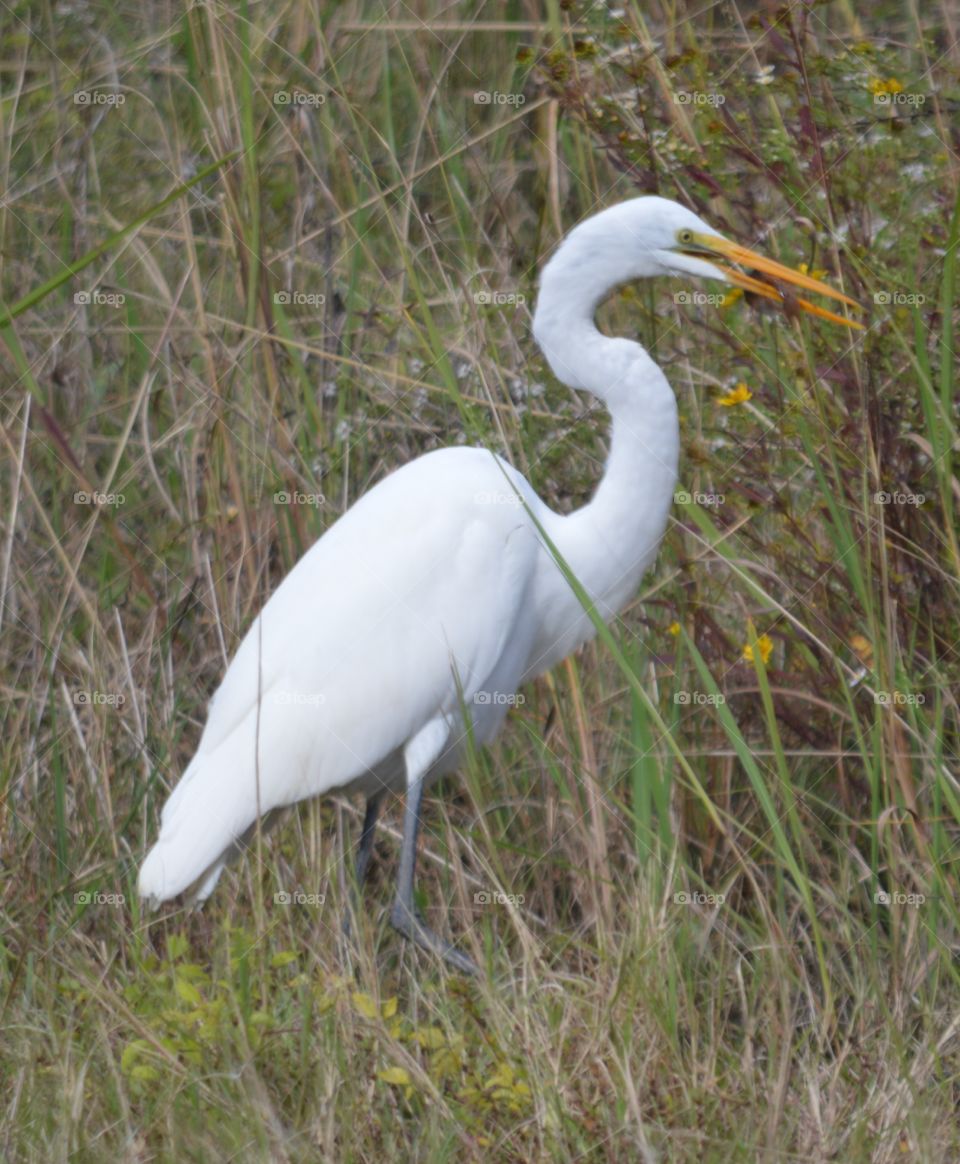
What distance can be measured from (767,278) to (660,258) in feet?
0.60

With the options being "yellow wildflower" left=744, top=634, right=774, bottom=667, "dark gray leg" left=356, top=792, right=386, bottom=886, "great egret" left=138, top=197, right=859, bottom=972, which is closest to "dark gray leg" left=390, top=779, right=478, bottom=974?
"great egret" left=138, top=197, right=859, bottom=972

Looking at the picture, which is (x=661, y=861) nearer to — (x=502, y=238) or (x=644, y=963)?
(x=644, y=963)

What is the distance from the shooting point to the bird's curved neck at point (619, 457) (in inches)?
104

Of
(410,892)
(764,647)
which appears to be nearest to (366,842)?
(410,892)

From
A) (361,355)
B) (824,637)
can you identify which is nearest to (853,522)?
(824,637)

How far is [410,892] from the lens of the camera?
2.71 m

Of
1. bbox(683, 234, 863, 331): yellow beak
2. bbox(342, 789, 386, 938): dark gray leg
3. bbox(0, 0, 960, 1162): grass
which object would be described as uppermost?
bbox(683, 234, 863, 331): yellow beak

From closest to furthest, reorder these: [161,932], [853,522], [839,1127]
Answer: [839,1127] → [853,522] → [161,932]

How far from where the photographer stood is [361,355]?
336 centimetres

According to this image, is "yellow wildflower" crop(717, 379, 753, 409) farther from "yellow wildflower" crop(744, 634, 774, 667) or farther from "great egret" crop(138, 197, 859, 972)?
"yellow wildflower" crop(744, 634, 774, 667)

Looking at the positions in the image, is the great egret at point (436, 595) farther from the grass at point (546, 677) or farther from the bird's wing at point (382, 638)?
the grass at point (546, 677)

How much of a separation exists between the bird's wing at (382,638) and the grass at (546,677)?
0.18 metres

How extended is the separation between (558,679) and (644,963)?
105 cm

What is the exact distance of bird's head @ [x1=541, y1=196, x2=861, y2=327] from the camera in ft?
8.11
